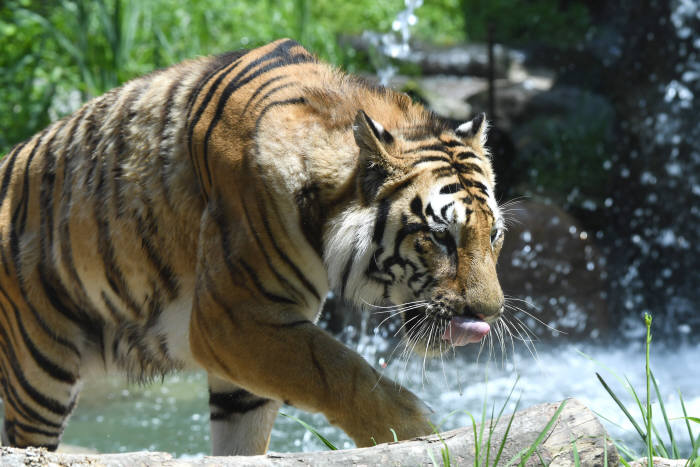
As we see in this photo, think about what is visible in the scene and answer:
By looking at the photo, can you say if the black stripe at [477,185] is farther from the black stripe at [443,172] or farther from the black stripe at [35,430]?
the black stripe at [35,430]

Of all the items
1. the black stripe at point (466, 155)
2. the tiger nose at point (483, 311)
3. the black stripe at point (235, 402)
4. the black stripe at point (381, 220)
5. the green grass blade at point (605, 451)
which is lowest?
the black stripe at point (235, 402)

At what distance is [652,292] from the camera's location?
7676 millimetres

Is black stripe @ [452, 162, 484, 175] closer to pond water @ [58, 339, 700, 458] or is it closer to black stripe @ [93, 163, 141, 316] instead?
black stripe @ [93, 163, 141, 316]

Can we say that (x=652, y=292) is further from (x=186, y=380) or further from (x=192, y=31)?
(x=192, y=31)

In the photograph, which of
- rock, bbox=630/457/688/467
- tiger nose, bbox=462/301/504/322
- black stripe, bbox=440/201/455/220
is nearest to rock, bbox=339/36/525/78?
black stripe, bbox=440/201/455/220

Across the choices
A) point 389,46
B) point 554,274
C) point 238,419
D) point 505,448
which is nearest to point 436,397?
point 554,274

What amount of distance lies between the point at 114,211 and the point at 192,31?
19.6 feet

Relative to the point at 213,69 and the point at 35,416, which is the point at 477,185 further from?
the point at 35,416

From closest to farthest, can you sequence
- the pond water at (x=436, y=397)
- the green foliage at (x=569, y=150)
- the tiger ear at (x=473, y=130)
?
the tiger ear at (x=473, y=130) → the pond water at (x=436, y=397) → the green foliage at (x=569, y=150)

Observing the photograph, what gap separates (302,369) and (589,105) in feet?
21.7

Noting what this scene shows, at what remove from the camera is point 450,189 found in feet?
8.21

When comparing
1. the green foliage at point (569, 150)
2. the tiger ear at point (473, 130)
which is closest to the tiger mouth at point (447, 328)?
the tiger ear at point (473, 130)

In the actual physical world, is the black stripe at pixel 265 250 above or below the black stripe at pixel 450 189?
below

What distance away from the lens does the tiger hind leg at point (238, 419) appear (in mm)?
3234
